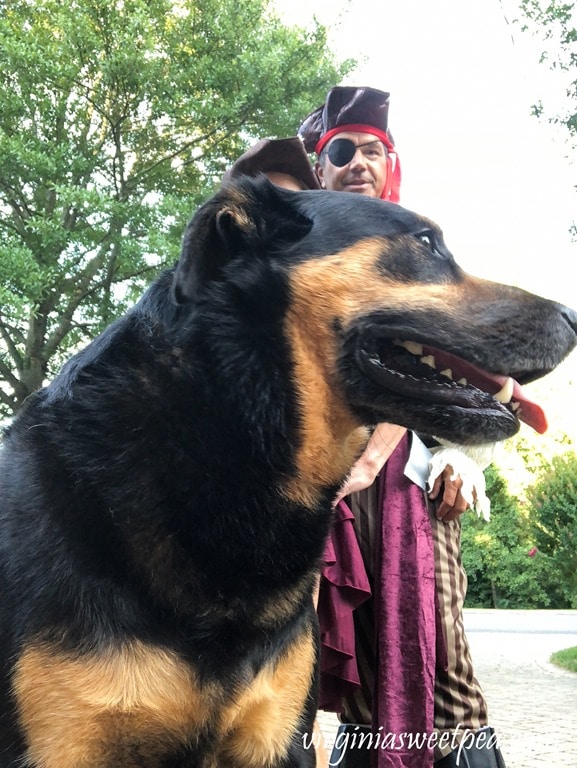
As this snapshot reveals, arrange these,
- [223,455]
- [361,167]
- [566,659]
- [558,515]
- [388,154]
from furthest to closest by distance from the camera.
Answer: [558,515], [566,659], [388,154], [361,167], [223,455]

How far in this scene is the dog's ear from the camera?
2031 mm

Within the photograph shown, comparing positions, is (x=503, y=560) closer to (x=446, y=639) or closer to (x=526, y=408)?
(x=446, y=639)

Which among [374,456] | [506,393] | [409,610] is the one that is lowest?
[409,610]

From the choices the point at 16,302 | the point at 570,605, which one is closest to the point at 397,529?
the point at 16,302

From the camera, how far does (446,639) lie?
9.41 feet

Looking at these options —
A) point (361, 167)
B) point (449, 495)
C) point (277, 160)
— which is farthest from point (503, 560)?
point (277, 160)

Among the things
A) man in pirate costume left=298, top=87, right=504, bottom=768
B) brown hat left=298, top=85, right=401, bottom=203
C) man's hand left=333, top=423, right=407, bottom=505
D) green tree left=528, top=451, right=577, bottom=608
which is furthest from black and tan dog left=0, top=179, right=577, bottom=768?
green tree left=528, top=451, right=577, bottom=608

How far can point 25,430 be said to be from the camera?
2.16 m

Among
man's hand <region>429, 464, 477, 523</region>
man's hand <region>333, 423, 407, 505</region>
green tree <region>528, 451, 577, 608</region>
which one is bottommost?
green tree <region>528, 451, 577, 608</region>

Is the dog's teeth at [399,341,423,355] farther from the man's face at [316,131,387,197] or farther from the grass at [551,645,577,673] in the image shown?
the grass at [551,645,577,673]

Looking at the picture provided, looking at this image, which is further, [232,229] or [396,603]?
[396,603]

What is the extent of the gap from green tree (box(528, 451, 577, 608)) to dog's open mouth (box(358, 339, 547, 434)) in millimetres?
10023

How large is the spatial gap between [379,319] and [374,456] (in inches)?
30.3

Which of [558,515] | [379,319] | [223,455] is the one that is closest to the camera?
[223,455]
